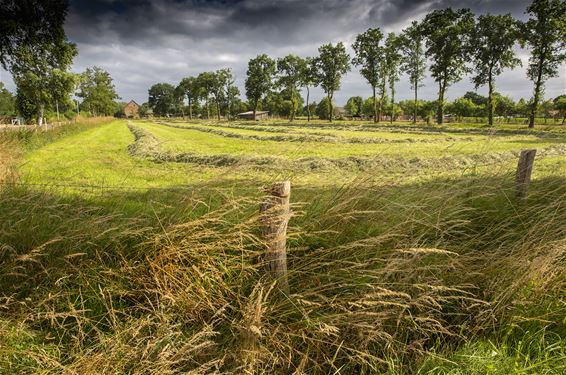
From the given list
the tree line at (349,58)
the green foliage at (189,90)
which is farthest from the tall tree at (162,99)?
the tree line at (349,58)

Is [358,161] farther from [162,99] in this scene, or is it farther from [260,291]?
[162,99]

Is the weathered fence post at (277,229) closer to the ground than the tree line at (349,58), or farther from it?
closer to the ground

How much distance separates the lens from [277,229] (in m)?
2.76

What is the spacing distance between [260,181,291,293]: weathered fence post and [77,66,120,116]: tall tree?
108 m

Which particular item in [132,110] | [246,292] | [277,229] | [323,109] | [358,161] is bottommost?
[246,292]

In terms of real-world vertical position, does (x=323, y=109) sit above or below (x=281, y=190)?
above

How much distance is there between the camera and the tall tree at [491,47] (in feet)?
139

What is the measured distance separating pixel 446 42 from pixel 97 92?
95.5 metres

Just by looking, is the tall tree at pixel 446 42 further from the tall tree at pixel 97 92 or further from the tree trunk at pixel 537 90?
the tall tree at pixel 97 92

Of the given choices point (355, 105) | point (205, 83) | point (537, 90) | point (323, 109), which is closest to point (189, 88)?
point (205, 83)

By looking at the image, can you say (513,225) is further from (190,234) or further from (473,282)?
(190,234)

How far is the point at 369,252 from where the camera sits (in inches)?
118

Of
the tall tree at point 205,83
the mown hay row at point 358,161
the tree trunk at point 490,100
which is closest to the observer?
the mown hay row at point 358,161

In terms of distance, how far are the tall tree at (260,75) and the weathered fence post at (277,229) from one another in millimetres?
88188
